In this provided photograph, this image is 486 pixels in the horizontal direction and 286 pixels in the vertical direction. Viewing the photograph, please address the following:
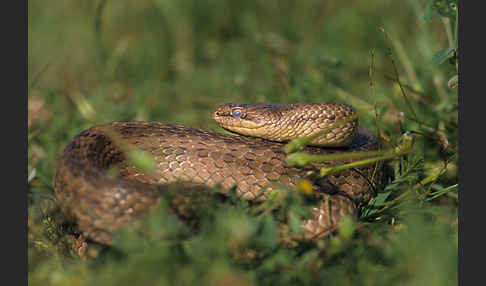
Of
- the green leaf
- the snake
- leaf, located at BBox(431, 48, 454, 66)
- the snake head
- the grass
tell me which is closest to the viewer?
the grass

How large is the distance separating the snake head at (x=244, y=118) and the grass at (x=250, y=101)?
0.90m

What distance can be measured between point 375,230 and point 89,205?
1820mm

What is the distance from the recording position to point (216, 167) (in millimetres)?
3574

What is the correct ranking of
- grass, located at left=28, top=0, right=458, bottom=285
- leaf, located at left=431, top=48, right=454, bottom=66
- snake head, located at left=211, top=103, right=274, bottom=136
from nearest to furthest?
grass, located at left=28, top=0, right=458, bottom=285, leaf, located at left=431, top=48, right=454, bottom=66, snake head, located at left=211, top=103, right=274, bottom=136

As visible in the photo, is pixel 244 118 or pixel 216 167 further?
pixel 244 118

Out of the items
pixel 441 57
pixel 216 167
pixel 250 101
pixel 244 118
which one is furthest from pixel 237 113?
pixel 441 57

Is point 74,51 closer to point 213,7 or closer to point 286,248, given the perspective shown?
point 213,7

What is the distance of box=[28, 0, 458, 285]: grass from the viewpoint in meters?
→ 2.31

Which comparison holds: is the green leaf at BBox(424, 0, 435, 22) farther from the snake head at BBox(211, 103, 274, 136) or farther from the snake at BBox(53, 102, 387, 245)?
the snake head at BBox(211, 103, 274, 136)

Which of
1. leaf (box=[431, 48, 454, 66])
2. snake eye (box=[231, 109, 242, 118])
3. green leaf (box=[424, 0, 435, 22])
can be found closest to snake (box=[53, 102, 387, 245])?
snake eye (box=[231, 109, 242, 118])

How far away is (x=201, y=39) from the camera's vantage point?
8180mm

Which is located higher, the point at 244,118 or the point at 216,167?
the point at 244,118

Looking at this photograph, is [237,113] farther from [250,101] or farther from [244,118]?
[250,101]

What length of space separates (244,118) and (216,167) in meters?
0.68
